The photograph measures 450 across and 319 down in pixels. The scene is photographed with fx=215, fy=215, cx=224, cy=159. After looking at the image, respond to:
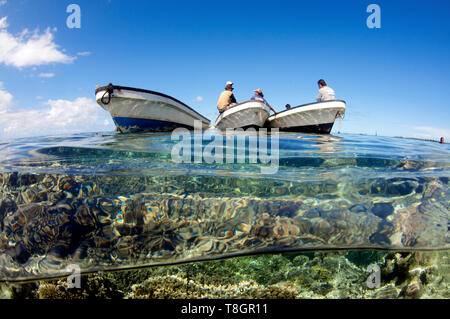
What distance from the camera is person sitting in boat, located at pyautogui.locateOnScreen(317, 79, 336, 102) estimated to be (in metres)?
12.1

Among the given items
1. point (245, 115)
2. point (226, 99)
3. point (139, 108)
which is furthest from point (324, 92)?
point (139, 108)

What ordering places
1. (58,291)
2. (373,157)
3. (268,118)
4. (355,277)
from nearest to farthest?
(58,291) → (355,277) → (373,157) → (268,118)

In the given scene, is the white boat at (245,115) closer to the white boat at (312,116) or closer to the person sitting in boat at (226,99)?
the person sitting in boat at (226,99)

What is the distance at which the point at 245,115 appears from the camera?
11.6 metres

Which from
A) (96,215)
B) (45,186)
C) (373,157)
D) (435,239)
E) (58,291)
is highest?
(373,157)

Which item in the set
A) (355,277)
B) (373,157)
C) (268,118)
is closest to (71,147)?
(355,277)

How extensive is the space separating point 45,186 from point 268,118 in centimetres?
1187

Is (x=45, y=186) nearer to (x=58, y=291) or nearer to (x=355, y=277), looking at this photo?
(x=58, y=291)

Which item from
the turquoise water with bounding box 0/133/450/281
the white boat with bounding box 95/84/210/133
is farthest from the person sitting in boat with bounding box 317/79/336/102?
the turquoise water with bounding box 0/133/450/281

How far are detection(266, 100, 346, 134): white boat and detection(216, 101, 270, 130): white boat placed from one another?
1301 mm

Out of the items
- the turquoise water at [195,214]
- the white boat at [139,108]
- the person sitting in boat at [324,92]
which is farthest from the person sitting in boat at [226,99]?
the turquoise water at [195,214]

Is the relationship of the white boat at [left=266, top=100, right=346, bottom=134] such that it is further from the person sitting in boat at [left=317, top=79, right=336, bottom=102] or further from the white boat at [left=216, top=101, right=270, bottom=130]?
the white boat at [left=216, top=101, right=270, bottom=130]

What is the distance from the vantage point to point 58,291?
7.98 feet
